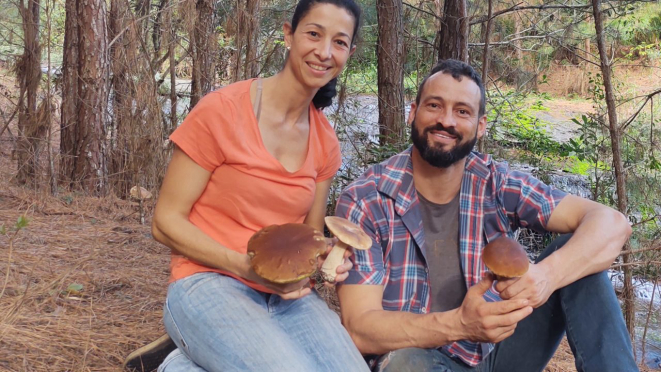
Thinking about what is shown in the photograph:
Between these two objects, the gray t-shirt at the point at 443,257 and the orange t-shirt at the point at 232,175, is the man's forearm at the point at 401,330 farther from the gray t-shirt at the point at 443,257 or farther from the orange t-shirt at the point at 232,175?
the orange t-shirt at the point at 232,175

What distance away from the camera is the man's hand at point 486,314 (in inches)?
78.5

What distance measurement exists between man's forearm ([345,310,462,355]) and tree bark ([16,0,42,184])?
501 cm

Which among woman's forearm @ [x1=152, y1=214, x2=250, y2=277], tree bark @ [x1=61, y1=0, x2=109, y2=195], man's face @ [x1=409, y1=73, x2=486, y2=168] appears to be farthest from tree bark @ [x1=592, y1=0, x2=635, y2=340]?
tree bark @ [x1=61, y1=0, x2=109, y2=195]

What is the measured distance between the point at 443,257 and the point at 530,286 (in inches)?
18.1

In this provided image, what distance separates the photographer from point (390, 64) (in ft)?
23.0

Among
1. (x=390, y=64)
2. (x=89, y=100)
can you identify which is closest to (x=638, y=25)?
(x=390, y=64)

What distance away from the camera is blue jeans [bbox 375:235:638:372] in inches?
84.4

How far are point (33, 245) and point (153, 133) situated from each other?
1.92 m

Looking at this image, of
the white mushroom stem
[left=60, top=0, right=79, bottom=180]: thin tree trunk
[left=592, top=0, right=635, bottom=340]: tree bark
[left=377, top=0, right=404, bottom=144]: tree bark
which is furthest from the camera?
[left=377, top=0, right=404, bottom=144]: tree bark

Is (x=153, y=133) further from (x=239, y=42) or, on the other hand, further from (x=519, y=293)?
(x=519, y=293)

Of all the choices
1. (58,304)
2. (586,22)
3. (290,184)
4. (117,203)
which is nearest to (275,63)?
(117,203)

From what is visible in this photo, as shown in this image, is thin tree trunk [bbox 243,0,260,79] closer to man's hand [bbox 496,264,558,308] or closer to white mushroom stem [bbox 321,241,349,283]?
white mushroom stem [bbox 321,241,349,283]

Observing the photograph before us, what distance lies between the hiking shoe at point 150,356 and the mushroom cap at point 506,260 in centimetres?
155

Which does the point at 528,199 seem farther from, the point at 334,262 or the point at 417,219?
the point at 334,262
